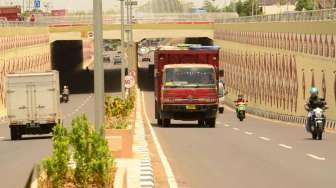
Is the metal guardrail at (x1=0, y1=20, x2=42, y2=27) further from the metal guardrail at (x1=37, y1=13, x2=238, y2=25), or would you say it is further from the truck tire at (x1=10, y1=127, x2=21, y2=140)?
the truck tire at (x1=10, y1=127, x2=21, y2=140)

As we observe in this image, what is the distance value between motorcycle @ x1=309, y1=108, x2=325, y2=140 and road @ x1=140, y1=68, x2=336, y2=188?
36 centimetres

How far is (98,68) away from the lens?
1466 cm

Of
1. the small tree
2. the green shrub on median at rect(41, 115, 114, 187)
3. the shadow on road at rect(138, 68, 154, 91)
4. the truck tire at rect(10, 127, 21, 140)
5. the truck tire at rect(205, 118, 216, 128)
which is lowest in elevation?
the shadow on road at rect(138, 68, 154, 91)

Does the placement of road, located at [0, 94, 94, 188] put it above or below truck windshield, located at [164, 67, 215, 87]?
below

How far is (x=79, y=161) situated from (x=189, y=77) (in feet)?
88.6

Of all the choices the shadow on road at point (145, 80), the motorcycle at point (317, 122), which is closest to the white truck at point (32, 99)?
the motorcycle at point (317, 122)

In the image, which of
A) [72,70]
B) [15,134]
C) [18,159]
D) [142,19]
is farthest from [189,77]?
[72,70]

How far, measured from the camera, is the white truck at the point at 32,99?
3950 cm

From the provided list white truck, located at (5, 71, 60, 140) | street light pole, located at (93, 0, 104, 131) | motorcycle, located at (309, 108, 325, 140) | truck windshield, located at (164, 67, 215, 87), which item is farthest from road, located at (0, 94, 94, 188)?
motorcycle, located at (309, 108, 325, 140)

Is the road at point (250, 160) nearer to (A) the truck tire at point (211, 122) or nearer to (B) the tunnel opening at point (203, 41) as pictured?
(A) the truck tire at point (211, 122)

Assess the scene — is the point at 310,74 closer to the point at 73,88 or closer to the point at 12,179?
the point at 12,179

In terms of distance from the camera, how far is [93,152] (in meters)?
12.1

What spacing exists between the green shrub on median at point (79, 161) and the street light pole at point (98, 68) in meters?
1.97

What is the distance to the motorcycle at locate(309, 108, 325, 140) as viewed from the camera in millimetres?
28000
